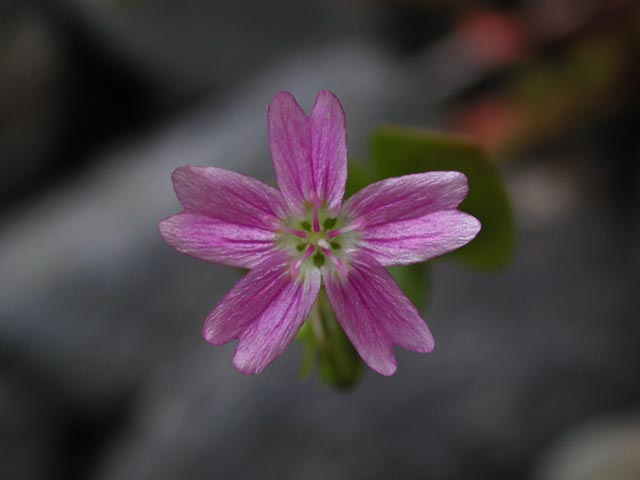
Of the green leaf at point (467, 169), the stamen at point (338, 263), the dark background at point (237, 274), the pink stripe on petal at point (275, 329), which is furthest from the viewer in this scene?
the dark background at point (237, 274)

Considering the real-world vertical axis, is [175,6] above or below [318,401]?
above

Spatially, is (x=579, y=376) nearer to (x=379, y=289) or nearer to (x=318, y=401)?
(x=318, y=401)

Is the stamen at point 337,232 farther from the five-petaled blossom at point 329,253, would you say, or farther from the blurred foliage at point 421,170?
the blurred foliage at point 421,170

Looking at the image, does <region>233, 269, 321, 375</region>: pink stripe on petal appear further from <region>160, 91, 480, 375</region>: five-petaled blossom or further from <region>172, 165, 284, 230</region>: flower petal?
<region>172, 165, 284, 230</region>: flower petal

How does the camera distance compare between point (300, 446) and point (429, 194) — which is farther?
point (300, 446)

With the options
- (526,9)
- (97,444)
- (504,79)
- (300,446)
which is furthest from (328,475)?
(526,9)

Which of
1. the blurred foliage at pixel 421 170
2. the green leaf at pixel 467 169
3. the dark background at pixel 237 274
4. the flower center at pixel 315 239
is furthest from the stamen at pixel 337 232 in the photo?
the dark background at pixel 237 274
